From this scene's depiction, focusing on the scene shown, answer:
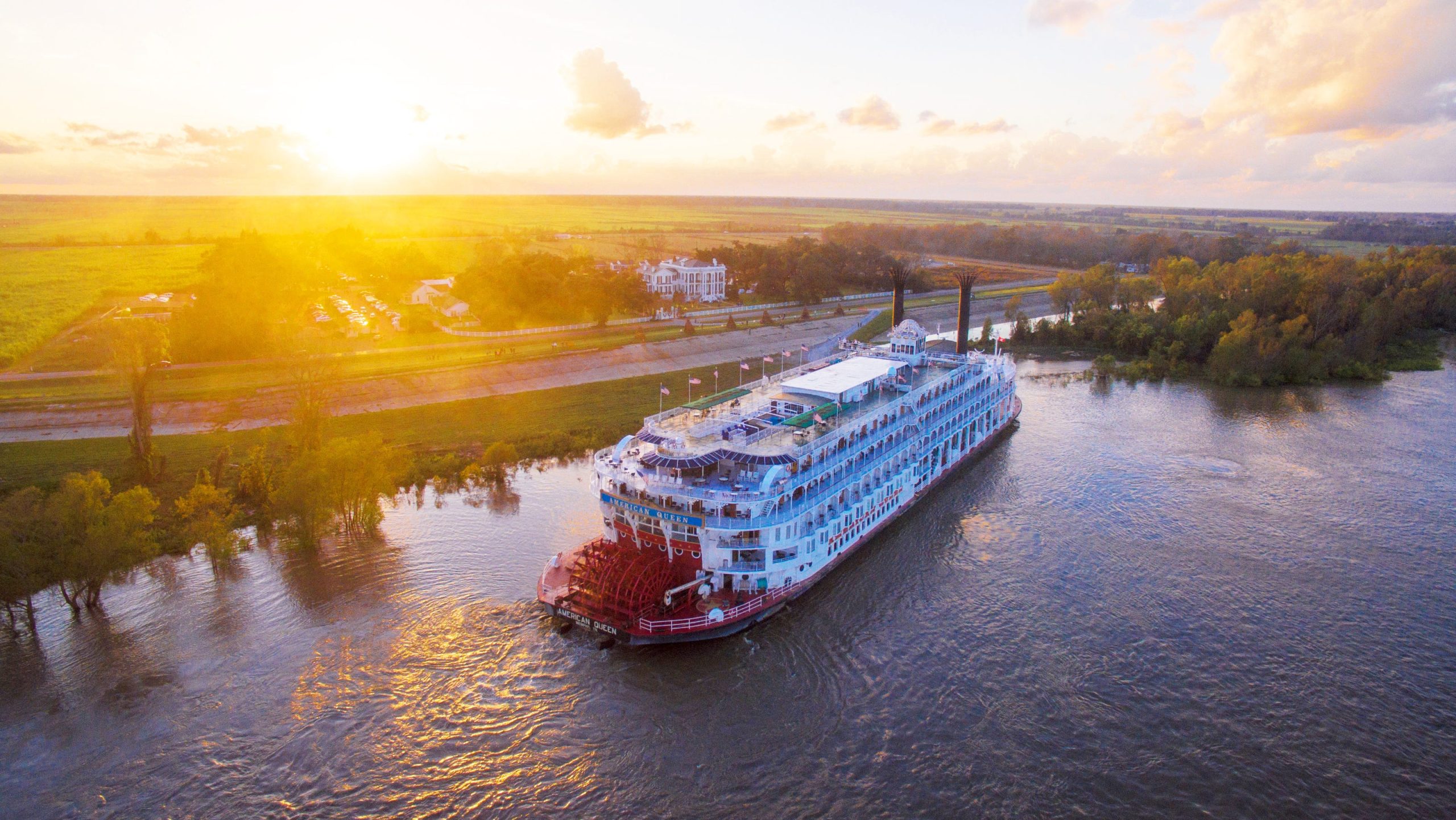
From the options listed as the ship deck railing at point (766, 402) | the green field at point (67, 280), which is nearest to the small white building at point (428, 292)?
the green field at point (67, 280)

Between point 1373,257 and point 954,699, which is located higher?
point 1373,257

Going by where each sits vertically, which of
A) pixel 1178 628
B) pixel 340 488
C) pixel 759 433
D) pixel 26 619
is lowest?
pixel 1178 628

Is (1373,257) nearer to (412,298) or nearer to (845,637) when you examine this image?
(845,637)

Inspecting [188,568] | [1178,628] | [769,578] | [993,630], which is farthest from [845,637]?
[188,568]

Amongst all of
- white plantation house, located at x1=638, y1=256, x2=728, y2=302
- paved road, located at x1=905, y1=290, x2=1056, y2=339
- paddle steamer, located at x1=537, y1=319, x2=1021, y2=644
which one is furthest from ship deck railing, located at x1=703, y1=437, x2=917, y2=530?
white plantation house, located at x1=638, y1=256, x2=728, y2=302

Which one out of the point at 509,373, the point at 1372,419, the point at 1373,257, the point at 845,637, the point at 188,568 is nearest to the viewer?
the point at 845,637

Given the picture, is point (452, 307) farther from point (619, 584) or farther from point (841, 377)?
point (619, 584)

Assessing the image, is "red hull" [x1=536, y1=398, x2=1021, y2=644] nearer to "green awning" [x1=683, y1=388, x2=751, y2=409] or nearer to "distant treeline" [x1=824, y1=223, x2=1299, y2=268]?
"green awning" [x1=683, y1=388, x2=751, y2=409]

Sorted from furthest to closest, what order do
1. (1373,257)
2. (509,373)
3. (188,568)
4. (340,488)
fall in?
(1373,257)
(509,373)
(340,488)
(188,568)
